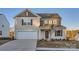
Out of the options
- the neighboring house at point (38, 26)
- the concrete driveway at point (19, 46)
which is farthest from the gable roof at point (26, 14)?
the concrete driveway at point (19, 46)

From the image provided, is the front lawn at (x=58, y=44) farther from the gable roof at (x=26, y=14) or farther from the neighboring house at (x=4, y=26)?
the neighboring house at (x=4, y=26)

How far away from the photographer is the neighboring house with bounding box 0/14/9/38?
355 cm

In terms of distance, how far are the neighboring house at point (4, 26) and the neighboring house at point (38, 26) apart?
Answer: 153 mm

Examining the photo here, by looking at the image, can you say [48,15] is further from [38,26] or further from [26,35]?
[26,35]

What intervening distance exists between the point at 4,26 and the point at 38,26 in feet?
1.87

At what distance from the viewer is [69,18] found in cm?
358

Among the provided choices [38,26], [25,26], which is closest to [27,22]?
[25,26]

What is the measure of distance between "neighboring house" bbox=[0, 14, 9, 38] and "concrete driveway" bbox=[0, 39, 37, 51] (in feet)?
0.55

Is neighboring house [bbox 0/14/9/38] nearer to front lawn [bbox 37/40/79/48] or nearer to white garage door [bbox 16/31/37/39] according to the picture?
white garage door [bbox 16/31/37/39]

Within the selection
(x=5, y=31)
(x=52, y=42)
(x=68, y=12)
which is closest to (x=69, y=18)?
(x=68, y=12)

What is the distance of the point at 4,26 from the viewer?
3568mm

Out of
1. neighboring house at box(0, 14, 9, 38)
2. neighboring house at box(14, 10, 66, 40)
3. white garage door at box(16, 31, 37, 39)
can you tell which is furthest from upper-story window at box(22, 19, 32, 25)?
neighboring house at box(0, 14, 9, 38)
